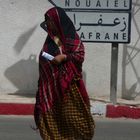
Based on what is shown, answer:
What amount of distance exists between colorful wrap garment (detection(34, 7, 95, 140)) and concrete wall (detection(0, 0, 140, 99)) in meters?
4.69

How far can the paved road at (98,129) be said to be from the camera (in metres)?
7.77

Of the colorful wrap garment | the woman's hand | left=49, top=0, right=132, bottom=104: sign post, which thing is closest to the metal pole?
left=49, top=0, right=132, bottom=104: sign post

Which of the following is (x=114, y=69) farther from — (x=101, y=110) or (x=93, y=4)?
(x=93, y=4)

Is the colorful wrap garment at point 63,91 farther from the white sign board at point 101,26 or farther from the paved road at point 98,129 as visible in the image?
the white sign board at point 101,26

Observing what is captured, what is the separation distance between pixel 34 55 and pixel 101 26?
4.98 ft

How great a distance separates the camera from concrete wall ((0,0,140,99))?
33.5ft

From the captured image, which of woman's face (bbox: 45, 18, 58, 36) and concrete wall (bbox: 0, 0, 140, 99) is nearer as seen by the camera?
woman's face (bbox: 45, 18, 58, 36)

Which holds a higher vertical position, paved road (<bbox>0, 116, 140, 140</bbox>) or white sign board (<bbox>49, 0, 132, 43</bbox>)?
white sign board (<bbox>49, 0, 132, 43</bbox>)

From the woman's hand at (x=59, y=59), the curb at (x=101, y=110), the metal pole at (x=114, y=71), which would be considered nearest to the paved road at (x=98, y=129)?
the curb at (x=101, y=110)

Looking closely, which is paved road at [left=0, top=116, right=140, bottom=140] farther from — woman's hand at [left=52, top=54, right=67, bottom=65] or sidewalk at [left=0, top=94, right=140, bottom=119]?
woman's hand at [left=52, top=54, right=67, bottom=65]

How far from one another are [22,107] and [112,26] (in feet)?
5.96

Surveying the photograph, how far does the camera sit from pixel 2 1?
10242 millimetres

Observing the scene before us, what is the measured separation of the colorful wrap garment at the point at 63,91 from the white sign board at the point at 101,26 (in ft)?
12.5

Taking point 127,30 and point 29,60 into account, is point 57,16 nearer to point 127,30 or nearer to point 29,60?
point 127,30
